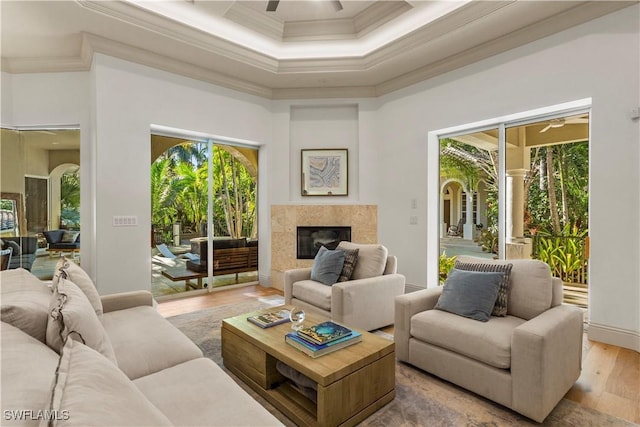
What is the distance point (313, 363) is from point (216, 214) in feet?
12.0

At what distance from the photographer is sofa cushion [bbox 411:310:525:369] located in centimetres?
200

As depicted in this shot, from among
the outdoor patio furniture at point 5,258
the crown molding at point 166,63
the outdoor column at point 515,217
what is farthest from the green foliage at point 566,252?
the outdoor patio furniture at point 5,258

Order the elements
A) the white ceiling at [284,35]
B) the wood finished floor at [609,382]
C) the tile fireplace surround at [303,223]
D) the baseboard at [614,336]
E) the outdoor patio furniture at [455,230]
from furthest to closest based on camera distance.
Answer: the tile fireplace surround at [303,223] → the outdoor patio furniture at [455,230] → the white ceiling at [284,35] → the baseboard at [614,336] → the wood finished floor at [609,382]

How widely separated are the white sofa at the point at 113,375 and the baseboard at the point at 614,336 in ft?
10.8

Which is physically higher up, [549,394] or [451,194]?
[451,194]

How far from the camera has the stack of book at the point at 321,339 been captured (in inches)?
76.8

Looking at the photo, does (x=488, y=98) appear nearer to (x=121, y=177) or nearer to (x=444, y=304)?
(x=444, y=304)

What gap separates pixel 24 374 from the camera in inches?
34.1

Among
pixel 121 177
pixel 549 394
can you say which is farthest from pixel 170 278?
pixel 549 394

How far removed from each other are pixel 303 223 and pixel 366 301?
2.28 meters

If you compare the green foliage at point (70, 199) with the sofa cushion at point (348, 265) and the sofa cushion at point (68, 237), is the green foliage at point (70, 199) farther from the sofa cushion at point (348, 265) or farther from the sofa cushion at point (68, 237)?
the sofa cushion at point (348, 265)

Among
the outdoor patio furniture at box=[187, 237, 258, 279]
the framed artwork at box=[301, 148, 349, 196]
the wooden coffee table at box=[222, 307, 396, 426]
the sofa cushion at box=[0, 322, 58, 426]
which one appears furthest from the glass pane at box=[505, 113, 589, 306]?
the sofa cushion at box=[0, 322, 58, 426]

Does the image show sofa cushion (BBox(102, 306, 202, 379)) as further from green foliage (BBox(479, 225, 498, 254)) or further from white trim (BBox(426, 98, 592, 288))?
green foliage (BBox(479, 225, 498, 254))

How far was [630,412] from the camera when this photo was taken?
2.01 metres
